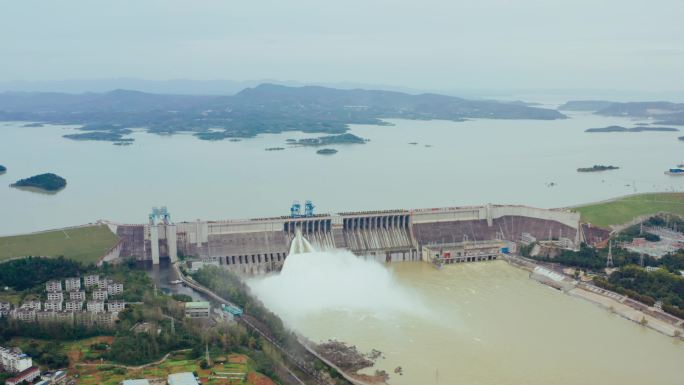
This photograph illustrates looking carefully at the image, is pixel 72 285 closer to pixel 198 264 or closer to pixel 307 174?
pixel 198 264

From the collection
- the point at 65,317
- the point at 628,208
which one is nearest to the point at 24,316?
the point at 65,317

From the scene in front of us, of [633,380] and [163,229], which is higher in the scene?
[163,229]

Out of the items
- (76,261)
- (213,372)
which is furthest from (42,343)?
(76,261)

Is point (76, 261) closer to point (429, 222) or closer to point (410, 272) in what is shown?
point (410, 272)

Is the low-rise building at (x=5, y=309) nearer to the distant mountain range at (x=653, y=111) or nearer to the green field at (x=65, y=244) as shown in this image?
the green field at (x=65, y=244)

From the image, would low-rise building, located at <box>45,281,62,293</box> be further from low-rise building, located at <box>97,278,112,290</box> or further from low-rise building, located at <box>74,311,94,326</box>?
low-rise building, located at <box>74,311,94,326</box>
